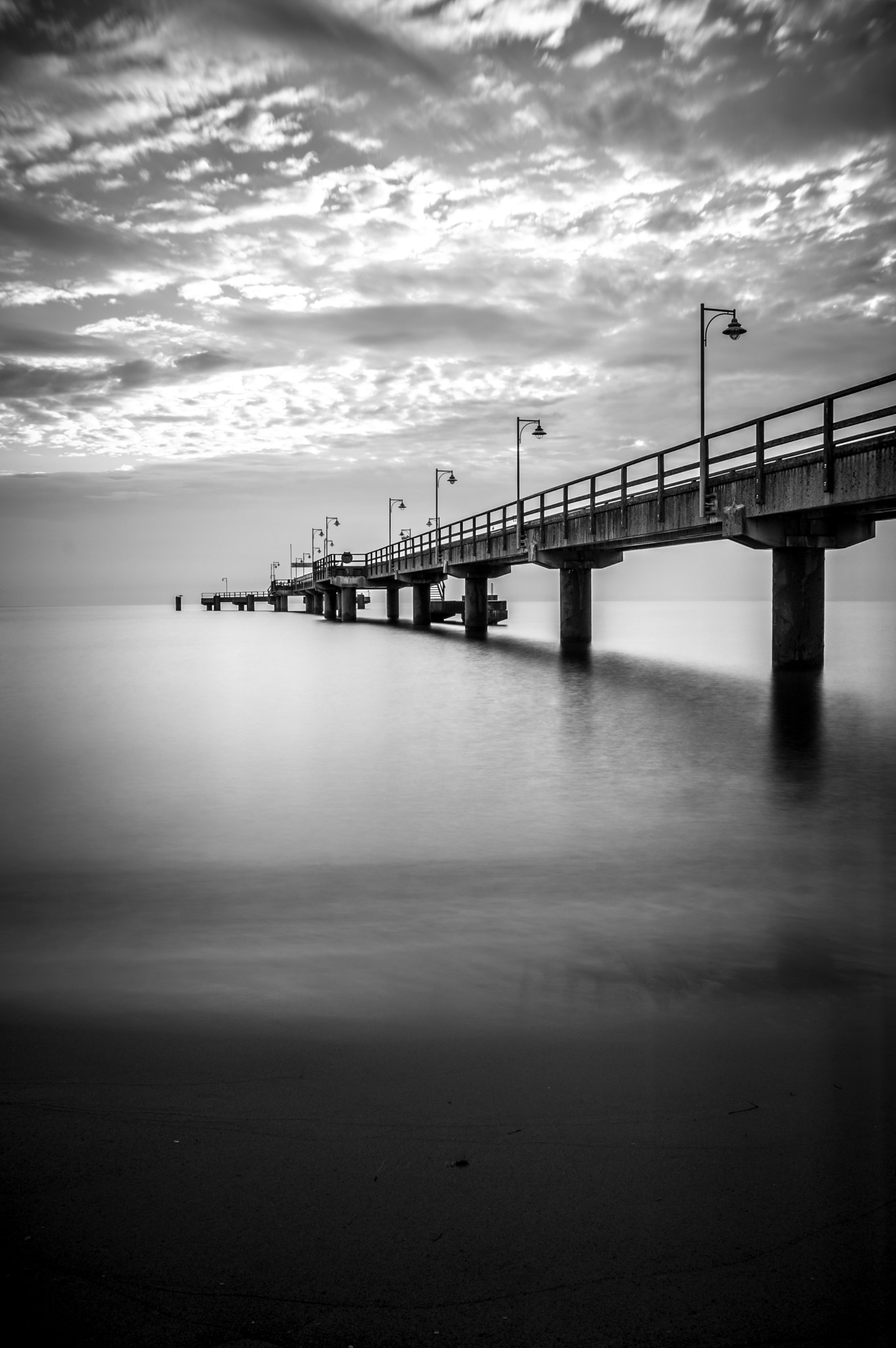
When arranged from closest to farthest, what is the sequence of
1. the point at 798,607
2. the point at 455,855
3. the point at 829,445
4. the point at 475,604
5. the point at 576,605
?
the point at 455,855, the point at 829,445, the point at 798,607, the point at 576,605, the point at 475,604

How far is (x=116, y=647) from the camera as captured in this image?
5150 cm

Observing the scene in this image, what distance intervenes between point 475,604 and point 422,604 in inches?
575

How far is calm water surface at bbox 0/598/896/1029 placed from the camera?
5270 mm

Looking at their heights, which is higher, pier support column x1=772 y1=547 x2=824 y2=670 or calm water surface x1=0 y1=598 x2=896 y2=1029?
pier support column x1=772 y1=547 x2=824 y2=670

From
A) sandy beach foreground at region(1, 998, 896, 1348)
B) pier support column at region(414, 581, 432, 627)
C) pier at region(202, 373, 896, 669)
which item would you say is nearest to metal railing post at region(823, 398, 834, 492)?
pier at region(202, 373, 896, 669)

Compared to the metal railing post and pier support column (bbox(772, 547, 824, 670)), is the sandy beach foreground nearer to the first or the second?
the metal railing post

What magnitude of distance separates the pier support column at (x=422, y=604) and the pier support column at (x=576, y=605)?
83.6ft

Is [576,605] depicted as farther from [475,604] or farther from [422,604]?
[422,604]

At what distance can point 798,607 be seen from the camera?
23.6 metres

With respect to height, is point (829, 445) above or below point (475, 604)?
above

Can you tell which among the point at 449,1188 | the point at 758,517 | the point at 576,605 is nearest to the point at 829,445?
the point at 758,517

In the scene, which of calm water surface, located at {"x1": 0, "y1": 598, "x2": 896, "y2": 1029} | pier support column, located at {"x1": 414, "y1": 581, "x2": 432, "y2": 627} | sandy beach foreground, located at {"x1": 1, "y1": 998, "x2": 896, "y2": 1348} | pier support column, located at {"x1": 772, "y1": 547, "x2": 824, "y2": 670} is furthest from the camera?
pier support column, located at {"x1": 414, "y1": 581, "x2": 432, "y2": 627}

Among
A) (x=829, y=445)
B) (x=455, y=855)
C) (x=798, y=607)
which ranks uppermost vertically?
(x=829, y=445)

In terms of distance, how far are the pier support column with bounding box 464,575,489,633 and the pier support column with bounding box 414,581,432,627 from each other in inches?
481
